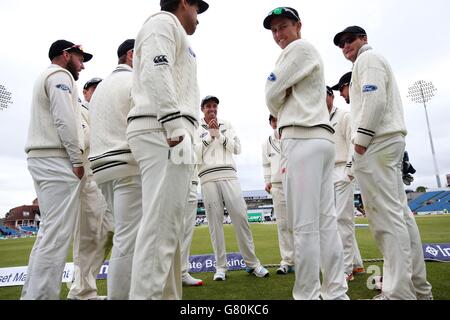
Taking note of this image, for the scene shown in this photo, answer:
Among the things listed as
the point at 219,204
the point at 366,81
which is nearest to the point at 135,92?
the point at 366,81

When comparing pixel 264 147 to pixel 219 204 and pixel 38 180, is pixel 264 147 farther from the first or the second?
pixel 38 180

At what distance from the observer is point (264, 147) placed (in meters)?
6.66

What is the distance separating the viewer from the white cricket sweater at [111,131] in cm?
264

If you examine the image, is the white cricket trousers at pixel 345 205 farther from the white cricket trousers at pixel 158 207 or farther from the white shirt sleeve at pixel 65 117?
the white shirt sleeve at pixel 65 117

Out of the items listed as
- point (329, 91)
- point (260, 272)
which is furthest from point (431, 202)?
point (260, 272)

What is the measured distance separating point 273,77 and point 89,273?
320cm

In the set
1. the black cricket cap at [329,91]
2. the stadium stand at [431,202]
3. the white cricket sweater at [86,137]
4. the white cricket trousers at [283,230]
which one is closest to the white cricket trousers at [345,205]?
the white cricket trousers at [283,230]

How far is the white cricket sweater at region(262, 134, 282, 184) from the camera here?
5984mm

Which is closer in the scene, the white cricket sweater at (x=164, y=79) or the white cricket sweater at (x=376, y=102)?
the white cricket sweater at (x=164, y=79)

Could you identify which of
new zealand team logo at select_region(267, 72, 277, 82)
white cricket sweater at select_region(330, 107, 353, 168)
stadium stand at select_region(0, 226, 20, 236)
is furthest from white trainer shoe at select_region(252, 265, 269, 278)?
stadium stand at select_region(0, 226, 20, 236)

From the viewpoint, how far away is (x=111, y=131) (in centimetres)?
280

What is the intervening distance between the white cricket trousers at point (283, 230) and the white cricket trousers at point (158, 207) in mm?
3270

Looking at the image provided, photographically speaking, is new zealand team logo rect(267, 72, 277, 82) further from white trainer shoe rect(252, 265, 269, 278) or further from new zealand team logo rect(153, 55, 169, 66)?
white trainer shoe rect(252, 265, 269, 278)

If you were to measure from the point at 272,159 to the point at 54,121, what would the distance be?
3.96 meters
